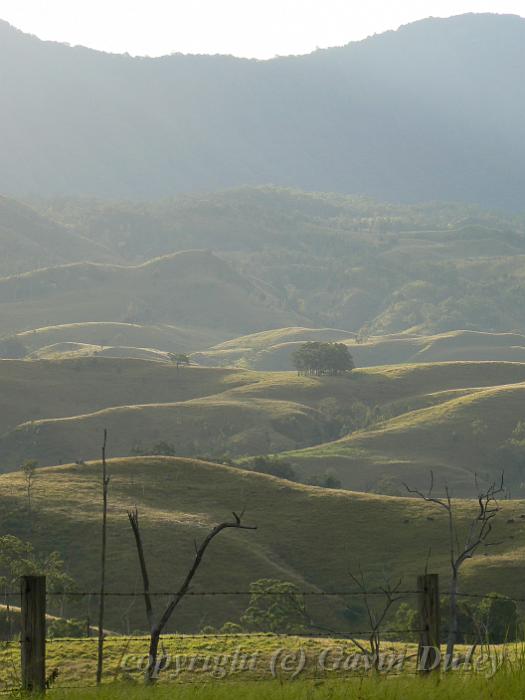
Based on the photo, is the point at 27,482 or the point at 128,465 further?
the point at 128,465

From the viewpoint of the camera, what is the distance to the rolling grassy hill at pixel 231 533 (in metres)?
119

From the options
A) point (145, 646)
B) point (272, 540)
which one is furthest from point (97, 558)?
point (145, 646)

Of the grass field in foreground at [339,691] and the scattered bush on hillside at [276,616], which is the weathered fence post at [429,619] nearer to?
the grass field in foreground at [339,691]

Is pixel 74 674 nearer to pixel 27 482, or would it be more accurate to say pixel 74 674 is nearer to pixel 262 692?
pixel 262 692

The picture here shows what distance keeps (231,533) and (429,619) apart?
121113mm

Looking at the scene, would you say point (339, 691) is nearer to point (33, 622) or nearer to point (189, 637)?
point (33, 622)

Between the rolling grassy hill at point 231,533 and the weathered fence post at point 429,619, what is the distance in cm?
9012

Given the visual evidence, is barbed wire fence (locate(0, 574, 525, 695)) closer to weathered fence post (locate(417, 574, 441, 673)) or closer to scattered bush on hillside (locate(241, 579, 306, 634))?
weathered fence post (locate(417, 574, 441, 673))

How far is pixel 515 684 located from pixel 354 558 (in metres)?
117

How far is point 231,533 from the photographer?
136000 mm

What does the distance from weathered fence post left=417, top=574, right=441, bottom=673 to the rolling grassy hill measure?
90.1 meters

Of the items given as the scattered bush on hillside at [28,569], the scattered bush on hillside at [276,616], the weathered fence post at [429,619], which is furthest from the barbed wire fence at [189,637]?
the scattered bush on hillside at [276,616]

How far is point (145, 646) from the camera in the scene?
2275 inches

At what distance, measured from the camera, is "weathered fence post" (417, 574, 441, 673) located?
53.9 ft
